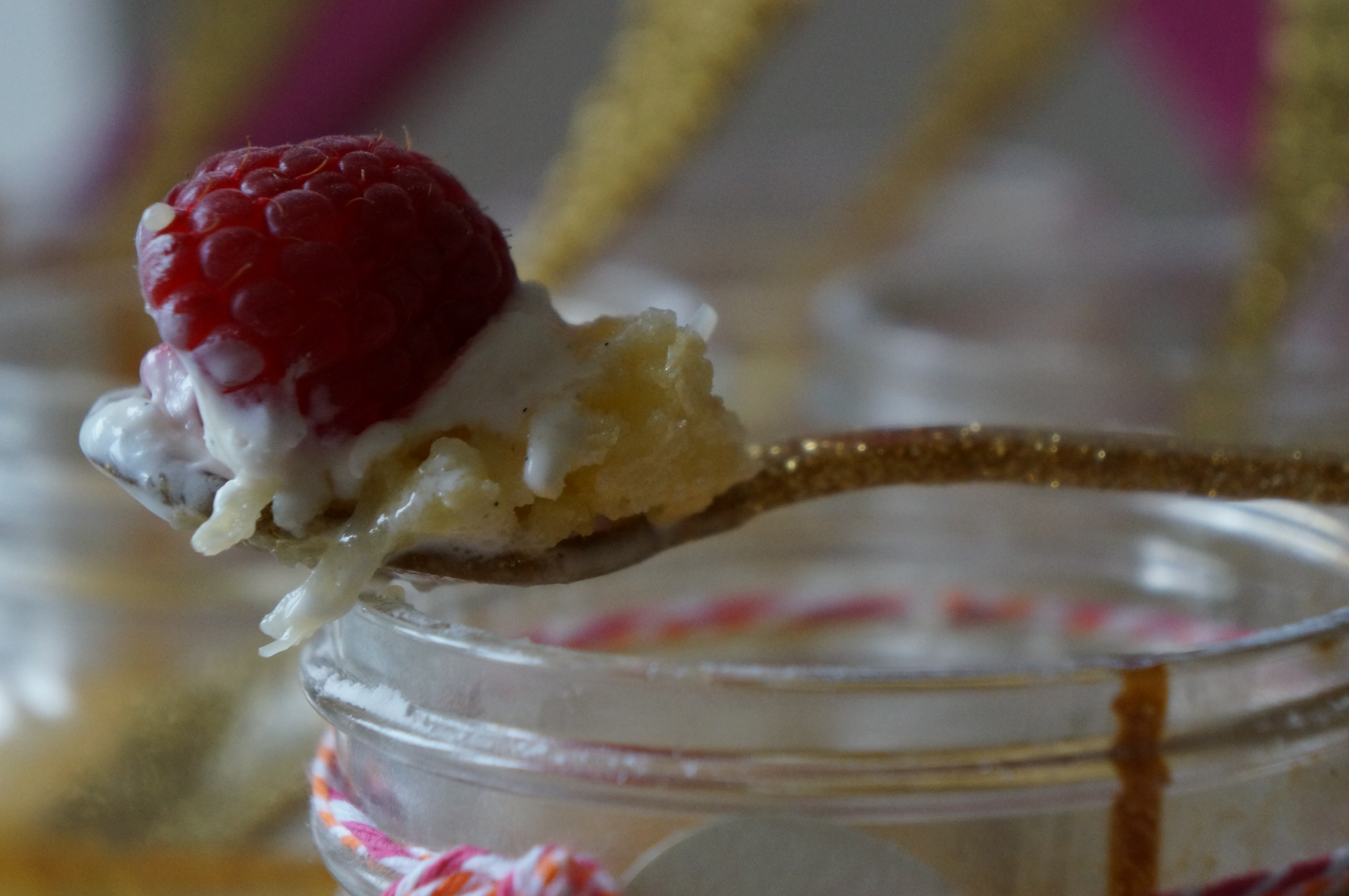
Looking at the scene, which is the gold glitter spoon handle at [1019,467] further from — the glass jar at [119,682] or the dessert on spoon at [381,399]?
the glass jar at [119,682]

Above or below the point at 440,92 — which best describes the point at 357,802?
below

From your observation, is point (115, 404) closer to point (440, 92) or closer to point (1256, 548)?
point (1256, 548)

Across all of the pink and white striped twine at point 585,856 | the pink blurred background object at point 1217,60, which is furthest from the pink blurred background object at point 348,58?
the pink and white striped twine at point 585,856

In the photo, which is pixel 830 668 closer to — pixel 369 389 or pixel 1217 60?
pixel 369 389

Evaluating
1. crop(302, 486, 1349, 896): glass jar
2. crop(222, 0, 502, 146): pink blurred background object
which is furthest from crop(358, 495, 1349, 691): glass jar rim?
crop(222, 0, 502, 146): pink blurred background object

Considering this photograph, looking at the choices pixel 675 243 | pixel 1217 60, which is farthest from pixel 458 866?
pixel 1217 60

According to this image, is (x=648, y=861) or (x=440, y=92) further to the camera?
(x=440, y=92)

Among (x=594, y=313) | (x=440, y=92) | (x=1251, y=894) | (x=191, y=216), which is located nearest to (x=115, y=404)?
(x=191, y=216)
